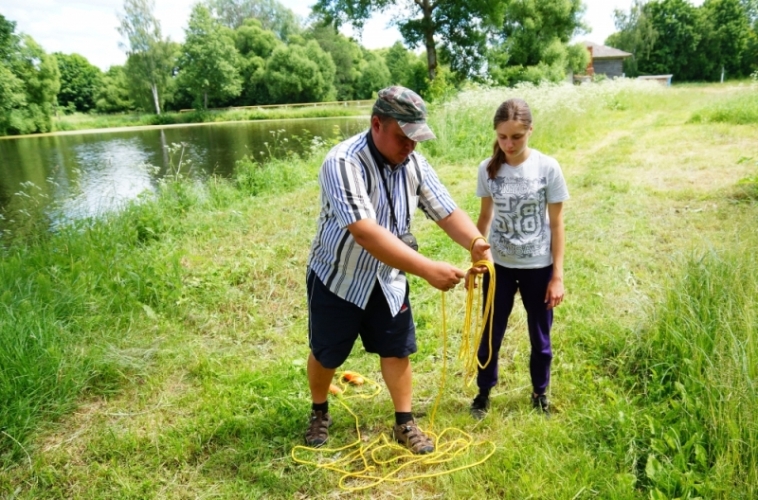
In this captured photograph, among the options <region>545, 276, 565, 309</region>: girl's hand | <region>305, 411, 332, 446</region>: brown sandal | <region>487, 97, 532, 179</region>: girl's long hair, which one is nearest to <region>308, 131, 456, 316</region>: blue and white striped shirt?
<region>487, 97, 532, 179</region>: girl's long hair

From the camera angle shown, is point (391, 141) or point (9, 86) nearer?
point (391, 141)

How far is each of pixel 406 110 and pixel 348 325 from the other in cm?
95

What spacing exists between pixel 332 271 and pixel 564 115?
34.8ft

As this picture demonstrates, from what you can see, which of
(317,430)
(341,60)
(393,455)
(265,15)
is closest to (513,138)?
(393,455)

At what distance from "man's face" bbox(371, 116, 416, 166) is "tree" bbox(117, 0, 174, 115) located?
167 feet

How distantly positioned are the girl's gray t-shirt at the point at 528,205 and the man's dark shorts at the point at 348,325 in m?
0.55

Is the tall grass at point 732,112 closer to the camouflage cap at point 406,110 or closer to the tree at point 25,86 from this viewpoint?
the camouflage cap at point 406,110

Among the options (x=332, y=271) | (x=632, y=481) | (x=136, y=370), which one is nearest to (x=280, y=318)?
(x=136, y=370)

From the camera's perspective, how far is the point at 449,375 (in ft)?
9.71

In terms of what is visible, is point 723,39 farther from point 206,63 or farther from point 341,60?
point 206,63

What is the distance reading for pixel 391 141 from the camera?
188cm

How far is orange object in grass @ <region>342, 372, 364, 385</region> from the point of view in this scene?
2959 mm

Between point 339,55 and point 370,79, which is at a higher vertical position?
point 339,55

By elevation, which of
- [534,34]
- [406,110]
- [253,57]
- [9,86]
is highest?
[253,57]
